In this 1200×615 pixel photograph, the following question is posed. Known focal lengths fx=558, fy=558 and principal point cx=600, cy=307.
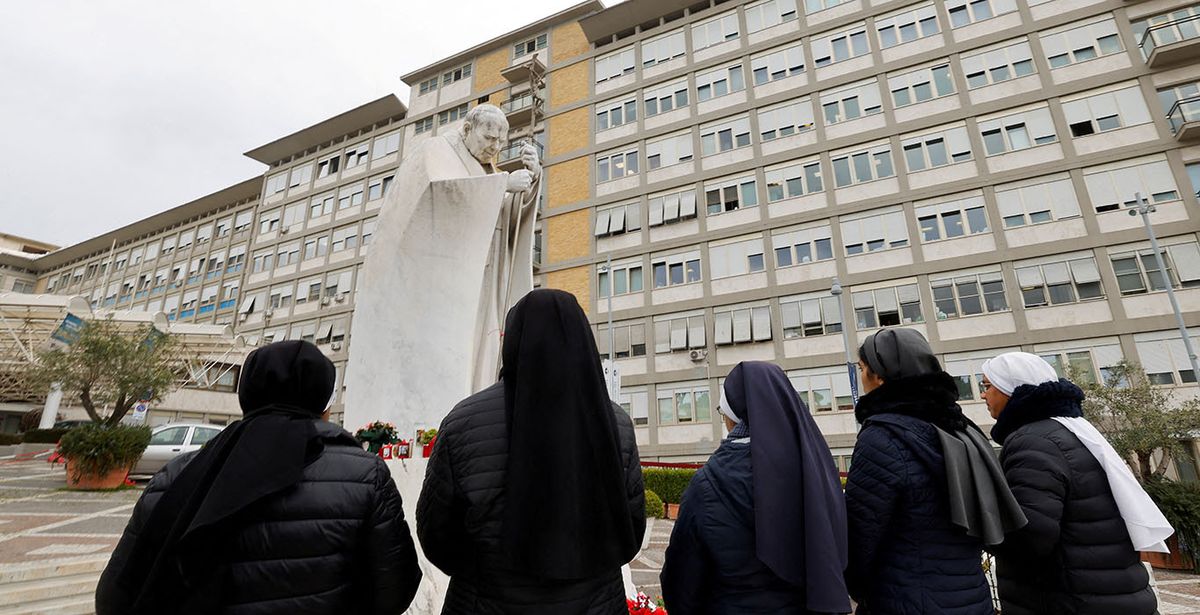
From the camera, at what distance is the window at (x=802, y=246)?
2295 centimetres

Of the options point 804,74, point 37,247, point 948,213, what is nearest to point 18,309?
point 804,74

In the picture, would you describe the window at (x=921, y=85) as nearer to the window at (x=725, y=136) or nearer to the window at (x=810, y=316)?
the window at (x=725, y=136)

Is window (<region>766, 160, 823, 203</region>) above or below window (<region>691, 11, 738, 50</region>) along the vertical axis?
below

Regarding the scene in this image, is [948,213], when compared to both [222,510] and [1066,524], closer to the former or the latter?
[1066,524]

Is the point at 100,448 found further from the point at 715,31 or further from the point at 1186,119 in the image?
the point at 1186,119

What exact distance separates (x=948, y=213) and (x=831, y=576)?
77.6ft

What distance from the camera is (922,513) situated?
2.04 m

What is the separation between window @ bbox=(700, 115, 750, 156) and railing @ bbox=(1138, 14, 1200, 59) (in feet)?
45.0

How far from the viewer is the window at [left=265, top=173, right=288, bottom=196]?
133 feet

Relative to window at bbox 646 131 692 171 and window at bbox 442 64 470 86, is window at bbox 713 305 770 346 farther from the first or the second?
window at bbox 442 64 470 86

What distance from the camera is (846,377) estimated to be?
70.1 feet

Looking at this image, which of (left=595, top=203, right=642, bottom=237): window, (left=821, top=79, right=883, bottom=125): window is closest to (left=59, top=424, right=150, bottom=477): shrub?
(left=595, top=203, right=642, bottom=237): window

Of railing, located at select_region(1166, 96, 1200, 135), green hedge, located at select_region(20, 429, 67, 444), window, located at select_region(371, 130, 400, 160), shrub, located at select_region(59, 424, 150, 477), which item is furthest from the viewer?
window, located at select_region(371, 130, 400, 160)

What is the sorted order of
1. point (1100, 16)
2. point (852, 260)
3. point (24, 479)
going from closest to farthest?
point (24, 479), point (1100, 16), point (852, 260)
